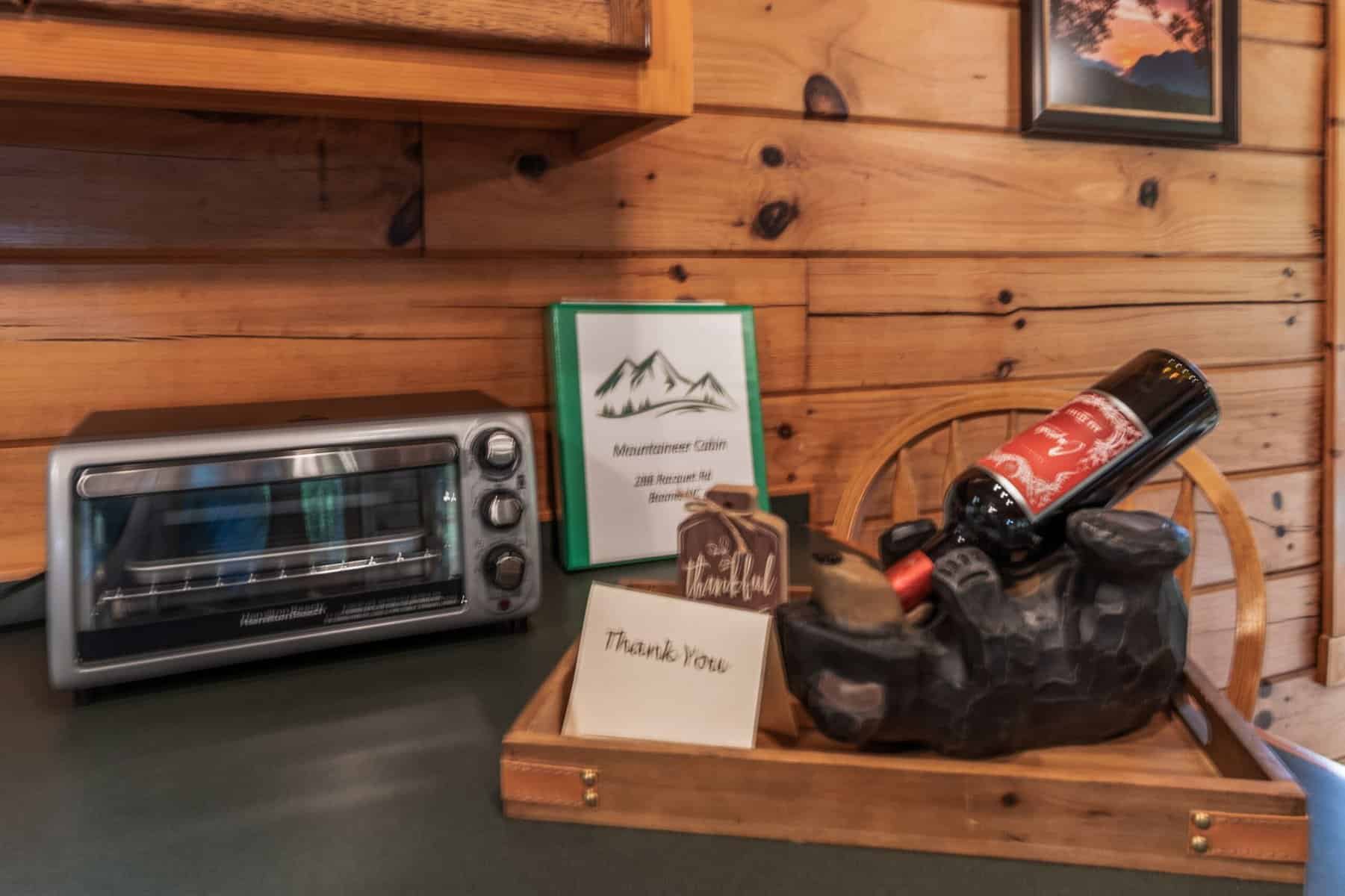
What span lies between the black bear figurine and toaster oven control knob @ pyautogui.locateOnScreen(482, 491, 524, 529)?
36cm

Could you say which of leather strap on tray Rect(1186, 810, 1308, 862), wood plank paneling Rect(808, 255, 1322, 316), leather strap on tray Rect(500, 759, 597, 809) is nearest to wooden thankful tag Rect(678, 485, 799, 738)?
leather strap on tray Rect(500, 759, 597, 809)

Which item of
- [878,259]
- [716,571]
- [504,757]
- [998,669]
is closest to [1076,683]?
[998,669]

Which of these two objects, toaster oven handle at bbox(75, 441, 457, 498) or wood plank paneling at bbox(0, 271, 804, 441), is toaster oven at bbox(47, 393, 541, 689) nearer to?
toaster oven handle at bbox(75, 441, 457, 498)

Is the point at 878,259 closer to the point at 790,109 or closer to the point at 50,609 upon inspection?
the point at 790,109

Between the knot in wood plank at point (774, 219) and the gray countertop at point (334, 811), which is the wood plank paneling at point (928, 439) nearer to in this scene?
the knot in wood plank at point (774, 219)

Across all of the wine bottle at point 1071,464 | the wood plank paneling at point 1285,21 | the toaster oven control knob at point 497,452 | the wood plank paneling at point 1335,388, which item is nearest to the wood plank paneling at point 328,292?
the toaster oven control knob at point 497,452

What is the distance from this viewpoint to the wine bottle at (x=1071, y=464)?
650 mm

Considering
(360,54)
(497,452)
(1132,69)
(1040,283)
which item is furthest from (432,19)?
(1132,69)

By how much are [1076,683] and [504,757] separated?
38cm

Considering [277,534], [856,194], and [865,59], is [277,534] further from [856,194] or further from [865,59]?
[865,59]

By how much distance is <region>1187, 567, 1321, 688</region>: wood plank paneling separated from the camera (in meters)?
1.70

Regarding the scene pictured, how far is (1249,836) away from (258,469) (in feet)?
2.56

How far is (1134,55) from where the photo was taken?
150 centimetres

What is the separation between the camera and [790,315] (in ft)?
4.47
